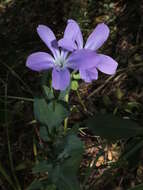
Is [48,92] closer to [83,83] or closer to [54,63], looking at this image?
[54,63]

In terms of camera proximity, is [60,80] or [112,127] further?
[112,127]

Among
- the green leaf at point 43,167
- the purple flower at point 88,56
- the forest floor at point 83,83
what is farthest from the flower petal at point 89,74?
the forest floor at point 83,83

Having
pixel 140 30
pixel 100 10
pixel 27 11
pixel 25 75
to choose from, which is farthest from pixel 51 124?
pixel 27 11

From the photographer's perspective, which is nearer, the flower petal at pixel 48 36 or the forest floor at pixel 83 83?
the flower petal at pixel 48 36

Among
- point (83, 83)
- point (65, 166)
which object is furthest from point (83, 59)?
point (83, 83)

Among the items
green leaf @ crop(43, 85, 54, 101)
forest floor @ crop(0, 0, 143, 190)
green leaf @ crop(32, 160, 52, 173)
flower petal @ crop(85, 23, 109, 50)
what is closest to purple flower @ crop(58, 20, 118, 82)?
flower petal @ crop(85, 23, 109, 50)

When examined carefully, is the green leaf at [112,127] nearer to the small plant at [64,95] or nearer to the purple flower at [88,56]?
the small plant at [64,95]
